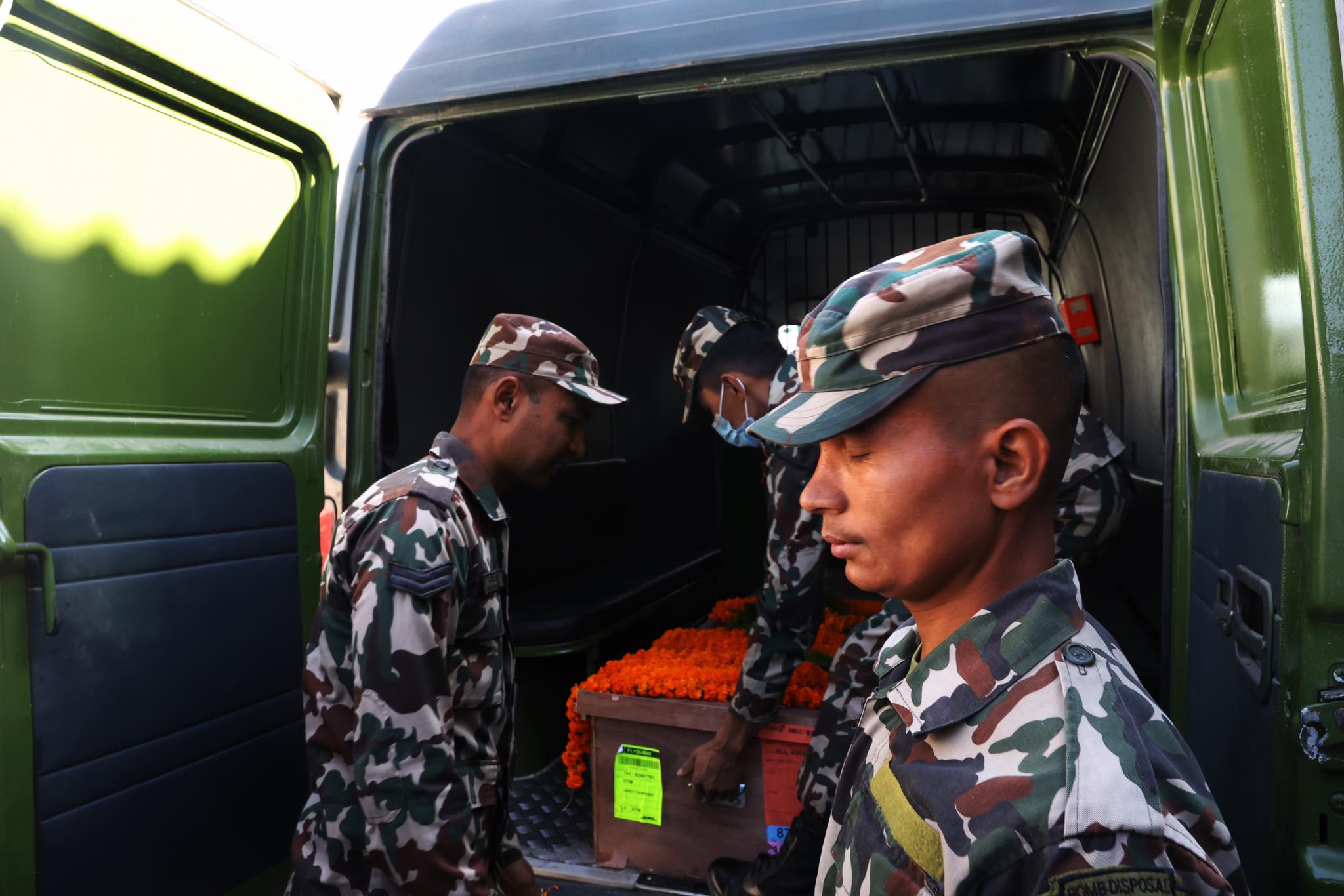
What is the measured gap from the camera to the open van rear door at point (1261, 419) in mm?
1125

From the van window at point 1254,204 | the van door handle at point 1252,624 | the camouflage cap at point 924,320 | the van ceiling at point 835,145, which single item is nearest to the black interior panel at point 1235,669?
the van door handle at point 1252,624

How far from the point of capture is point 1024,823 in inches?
30.6

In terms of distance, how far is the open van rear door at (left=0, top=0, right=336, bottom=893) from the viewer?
1785 millimetres

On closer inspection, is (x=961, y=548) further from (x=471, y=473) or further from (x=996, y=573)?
(x=471, y=473)

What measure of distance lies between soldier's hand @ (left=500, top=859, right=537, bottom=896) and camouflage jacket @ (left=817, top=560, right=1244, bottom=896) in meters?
1.38

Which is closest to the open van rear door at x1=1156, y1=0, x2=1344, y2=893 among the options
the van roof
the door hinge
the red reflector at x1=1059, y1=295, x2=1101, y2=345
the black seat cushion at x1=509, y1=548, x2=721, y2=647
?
the door hinge

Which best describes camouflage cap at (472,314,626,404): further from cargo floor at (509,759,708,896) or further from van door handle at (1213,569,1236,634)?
cargo floor at (509,759,708,896)

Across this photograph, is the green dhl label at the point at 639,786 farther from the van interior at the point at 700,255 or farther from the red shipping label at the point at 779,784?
the van interior at the point at 700,255

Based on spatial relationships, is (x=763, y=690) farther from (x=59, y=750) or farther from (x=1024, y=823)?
(x=1024, y=823)

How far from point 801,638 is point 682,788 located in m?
0.60

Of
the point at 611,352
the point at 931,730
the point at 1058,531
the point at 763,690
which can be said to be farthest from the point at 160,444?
the point at 611,352

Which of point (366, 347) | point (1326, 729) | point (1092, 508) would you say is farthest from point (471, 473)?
point (1092, 508)

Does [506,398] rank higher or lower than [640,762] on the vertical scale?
higher

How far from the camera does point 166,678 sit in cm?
208
